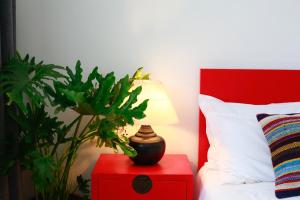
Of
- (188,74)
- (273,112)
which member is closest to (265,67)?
(273,112)

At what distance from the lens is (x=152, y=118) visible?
182cm

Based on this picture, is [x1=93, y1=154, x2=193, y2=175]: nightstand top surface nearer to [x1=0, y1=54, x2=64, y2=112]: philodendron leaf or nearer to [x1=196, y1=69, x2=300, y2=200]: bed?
[x1=196, y1=69, x2=300, y2=200]: bed

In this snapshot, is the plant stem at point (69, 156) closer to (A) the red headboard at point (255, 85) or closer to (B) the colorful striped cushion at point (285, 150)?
(A) the red headboard at point (255, 85)

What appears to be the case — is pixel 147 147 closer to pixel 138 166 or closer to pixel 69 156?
pixel 138 166

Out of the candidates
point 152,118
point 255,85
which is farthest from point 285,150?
point 152,118

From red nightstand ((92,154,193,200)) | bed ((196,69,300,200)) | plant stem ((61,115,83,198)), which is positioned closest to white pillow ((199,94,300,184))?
bed ((196,69,300,200))

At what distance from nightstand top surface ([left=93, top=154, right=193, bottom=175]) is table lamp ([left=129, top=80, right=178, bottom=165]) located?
5 cm

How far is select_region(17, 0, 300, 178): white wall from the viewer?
2.08 meters

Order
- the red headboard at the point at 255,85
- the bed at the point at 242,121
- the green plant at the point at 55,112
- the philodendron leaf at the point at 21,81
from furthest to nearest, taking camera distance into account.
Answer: the red headboard at the point at 255,85 → the bed at the point at 242,121 → the green plant at the point at 55,112 → the philodendron leaf at the point at 21,81

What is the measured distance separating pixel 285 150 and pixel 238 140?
0.27m

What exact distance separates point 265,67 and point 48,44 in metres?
1.36

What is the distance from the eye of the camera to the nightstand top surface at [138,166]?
179 centimetres

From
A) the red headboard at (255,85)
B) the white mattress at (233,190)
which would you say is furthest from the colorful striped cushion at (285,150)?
the red headboard at (255,85)

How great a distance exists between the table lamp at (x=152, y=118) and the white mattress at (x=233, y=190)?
0.30m
